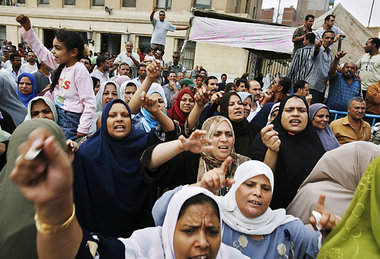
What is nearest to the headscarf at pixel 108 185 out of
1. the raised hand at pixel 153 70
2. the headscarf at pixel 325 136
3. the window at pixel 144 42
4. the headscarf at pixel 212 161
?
the headscarf at pixel 212 161

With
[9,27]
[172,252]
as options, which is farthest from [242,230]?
[9,27]

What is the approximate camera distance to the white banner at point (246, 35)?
6691 millimetres

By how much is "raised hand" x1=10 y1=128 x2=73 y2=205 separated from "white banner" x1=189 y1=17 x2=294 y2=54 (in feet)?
21.5

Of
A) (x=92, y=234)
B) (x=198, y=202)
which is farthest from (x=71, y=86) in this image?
(x=198, y=202)

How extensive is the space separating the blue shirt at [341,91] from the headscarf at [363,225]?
13.7 feet

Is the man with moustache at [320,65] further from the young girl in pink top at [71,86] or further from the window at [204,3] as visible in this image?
the window at [204,3]

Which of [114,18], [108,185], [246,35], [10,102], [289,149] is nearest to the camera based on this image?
[108,185]

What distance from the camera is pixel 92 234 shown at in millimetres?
1218

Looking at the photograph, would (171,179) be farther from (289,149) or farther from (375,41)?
(375,41)

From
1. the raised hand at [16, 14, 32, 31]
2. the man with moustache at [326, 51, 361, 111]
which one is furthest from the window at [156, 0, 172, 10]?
the raised hand at [16, 14, 32, 31]

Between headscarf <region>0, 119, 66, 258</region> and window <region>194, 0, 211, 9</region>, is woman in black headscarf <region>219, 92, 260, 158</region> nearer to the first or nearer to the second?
headscarf <region>0, 119, 66, 258</region>

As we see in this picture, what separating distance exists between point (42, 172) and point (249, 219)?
1342 millimetres

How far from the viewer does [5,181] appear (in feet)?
4.14

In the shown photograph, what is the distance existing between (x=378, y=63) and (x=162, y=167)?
5536 millimetres
